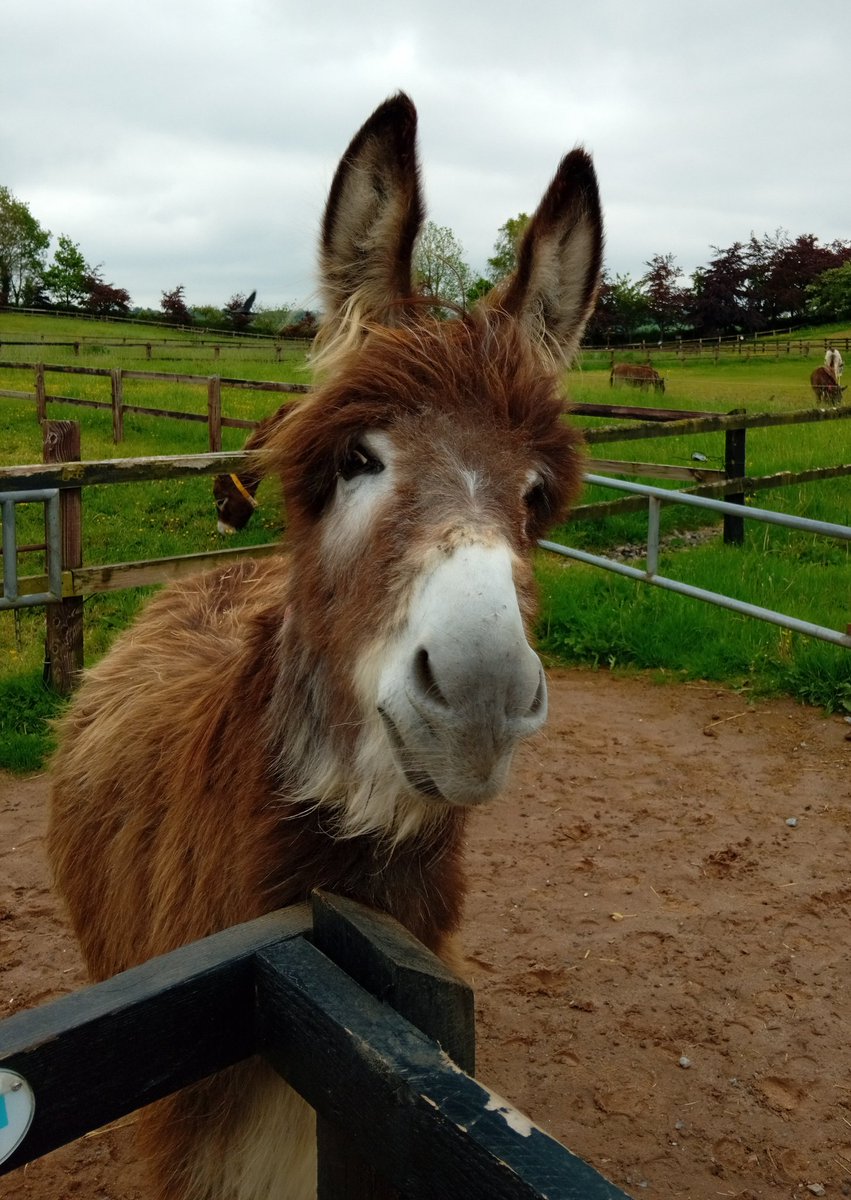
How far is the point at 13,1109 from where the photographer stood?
1049 millimetres

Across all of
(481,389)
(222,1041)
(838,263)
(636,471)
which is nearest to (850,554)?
(636,471)

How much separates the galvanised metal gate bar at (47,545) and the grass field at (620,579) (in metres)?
0.67

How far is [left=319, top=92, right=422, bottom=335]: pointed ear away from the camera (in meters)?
1.96

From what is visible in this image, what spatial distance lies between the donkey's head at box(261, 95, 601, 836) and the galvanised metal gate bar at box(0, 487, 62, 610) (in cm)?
362

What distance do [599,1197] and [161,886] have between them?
152cm

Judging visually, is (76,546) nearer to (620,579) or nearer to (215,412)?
(620,579)

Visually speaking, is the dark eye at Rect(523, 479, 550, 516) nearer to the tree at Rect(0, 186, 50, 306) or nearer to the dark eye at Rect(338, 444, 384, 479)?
the dark eye at Rect(338, 444, 384, 479)

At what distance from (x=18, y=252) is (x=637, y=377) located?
60.1m

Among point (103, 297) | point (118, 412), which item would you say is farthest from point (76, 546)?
point (103, 297)

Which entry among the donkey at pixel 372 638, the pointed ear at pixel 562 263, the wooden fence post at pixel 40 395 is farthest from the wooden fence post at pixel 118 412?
the pointed ear at pixel 562 263

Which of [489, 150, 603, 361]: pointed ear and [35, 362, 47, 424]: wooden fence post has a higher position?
[35, 362, 47, 424]: wooden fence post

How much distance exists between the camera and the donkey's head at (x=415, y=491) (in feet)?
4.68

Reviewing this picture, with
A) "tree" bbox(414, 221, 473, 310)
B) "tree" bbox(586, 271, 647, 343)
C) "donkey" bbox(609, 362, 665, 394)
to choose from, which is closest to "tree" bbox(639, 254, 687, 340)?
"tree" bbox(586, 271, 647, 343)

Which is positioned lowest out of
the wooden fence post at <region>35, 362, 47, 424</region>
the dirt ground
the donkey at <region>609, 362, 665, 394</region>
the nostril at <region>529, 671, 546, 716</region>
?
the dirt ground
